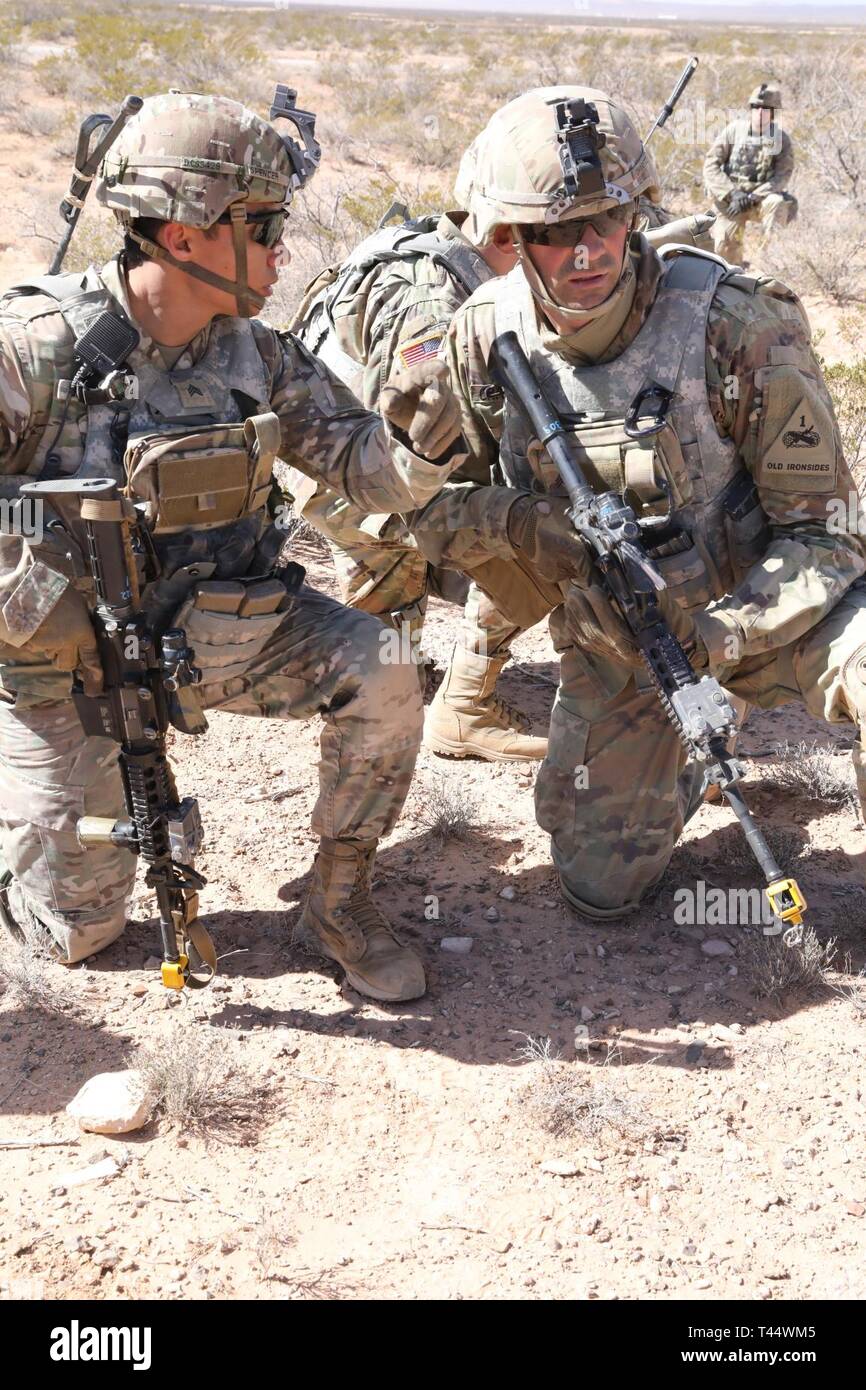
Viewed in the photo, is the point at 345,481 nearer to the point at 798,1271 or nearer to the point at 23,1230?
the point at 23,1230

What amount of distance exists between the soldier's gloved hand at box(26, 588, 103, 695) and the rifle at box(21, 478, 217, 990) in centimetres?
3

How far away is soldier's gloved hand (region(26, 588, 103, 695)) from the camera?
3.15m

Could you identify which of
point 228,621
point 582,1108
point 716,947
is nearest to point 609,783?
point 716,947

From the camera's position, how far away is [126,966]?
370cm

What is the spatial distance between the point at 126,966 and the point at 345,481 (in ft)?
5.10

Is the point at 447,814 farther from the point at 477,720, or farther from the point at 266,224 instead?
the point at 266,224

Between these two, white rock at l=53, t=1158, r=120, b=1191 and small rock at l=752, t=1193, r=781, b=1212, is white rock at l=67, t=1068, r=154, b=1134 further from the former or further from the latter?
small rock at l=752, t=1193, r=781, b=1212

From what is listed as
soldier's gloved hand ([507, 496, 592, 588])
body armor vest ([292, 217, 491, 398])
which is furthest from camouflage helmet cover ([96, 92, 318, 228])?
body armor vest ([292, 217, 491, 398])

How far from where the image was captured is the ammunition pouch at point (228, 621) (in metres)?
3.35

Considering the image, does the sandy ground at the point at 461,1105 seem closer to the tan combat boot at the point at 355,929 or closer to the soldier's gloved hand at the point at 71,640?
the tan combat boot at the point at 355,929

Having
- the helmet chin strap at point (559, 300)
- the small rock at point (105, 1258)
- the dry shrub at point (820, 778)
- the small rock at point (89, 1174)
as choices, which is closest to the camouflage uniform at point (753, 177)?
the dry shrub at point (820, 778)

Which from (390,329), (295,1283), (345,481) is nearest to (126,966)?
(295,1283)

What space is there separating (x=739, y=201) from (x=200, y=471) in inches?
378

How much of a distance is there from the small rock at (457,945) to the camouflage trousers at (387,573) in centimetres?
137
